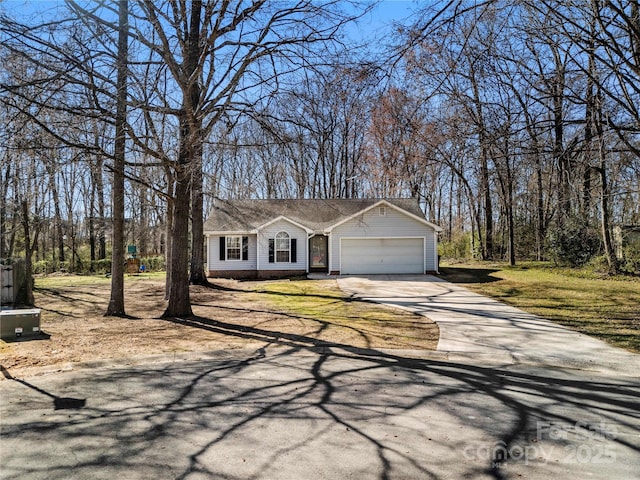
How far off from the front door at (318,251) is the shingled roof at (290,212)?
75 centimetres

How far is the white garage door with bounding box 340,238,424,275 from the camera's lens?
2300cm

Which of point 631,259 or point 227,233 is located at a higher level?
point 227,233

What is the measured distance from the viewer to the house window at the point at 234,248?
23.8m

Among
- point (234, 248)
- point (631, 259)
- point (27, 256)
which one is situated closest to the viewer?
point (27, 256)

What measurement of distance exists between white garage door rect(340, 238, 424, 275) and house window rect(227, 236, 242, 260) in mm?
5831

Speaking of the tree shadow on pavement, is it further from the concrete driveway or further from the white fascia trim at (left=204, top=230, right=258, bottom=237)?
the white fascia trim at (left=204, top=230, right=258, bottom=237)

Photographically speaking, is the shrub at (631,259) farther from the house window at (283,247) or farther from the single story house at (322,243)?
the house window at (283,247)

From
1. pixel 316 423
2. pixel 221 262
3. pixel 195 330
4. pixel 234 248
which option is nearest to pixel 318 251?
pixel 234 248

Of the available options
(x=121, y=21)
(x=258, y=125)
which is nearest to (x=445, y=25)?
(x=258, y=125)

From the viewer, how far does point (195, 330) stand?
29.7ft

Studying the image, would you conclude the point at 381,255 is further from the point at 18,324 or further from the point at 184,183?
the point at 18,324

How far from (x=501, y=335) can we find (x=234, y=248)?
17420mm

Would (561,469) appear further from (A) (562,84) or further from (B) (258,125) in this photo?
(A) (562,84)

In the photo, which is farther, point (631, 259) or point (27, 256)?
Answer: point (631, 259)
